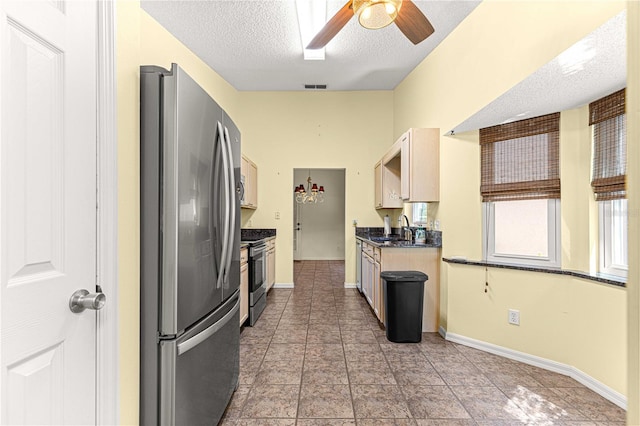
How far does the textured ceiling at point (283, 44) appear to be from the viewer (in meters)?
3.10

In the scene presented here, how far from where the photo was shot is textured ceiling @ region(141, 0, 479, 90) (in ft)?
10.2

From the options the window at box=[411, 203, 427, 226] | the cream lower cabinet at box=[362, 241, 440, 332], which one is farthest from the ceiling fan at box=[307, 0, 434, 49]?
the window at box=[411, 203, 427, 226]

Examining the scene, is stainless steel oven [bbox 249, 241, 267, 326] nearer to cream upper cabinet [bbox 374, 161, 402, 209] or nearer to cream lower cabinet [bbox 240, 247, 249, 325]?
cream lower cabinet [bbox 240, 247, 249, 325]

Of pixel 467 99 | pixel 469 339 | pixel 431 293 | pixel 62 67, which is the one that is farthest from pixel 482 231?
pixel 62 67

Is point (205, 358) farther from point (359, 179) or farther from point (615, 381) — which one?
point (359, 179)

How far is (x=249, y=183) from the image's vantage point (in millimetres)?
4723

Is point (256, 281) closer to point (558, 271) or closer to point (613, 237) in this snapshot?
point (558, 271)

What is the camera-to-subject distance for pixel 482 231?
9.73ft

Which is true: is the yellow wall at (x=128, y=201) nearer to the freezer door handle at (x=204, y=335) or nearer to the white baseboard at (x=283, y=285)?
the freezer door handle at (x=204, y=335)

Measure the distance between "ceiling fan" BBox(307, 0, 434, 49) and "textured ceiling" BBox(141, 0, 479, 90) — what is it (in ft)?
3.29

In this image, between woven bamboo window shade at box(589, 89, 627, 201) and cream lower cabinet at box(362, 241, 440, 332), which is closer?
woven bamboo window shade at box(589, 89, 627, 201)

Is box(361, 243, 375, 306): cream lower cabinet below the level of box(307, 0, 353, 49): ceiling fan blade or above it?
below

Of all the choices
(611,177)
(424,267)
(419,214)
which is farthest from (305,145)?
(611,177)

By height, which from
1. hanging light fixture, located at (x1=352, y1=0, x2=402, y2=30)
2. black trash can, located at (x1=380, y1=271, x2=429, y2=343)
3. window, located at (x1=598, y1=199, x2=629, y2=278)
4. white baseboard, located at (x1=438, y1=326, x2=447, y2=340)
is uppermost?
hanging light fixture, located at (x1=352, y1=0, x2=402, y2=30)
